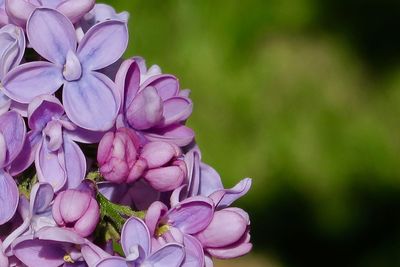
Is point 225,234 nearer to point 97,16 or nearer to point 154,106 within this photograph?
point 154,106

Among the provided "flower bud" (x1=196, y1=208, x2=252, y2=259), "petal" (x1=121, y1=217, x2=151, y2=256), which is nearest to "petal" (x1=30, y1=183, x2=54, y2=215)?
"petal" (x1=121, y1=217, x2=151, y2=256)

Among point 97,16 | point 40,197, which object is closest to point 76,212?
point 40,197

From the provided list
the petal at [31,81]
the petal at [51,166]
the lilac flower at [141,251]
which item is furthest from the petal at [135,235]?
the petal at [31,81]

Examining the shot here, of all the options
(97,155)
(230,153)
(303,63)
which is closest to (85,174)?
(97,155)

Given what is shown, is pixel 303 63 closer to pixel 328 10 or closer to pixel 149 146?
pixel 328 10

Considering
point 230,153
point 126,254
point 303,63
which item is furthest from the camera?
point 303,63

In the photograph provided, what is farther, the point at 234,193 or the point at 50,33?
the point at 234,193

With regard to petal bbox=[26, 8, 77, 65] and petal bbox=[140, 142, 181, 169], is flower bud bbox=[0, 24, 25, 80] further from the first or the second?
petal bbox=[140, 142, 181, 169]
